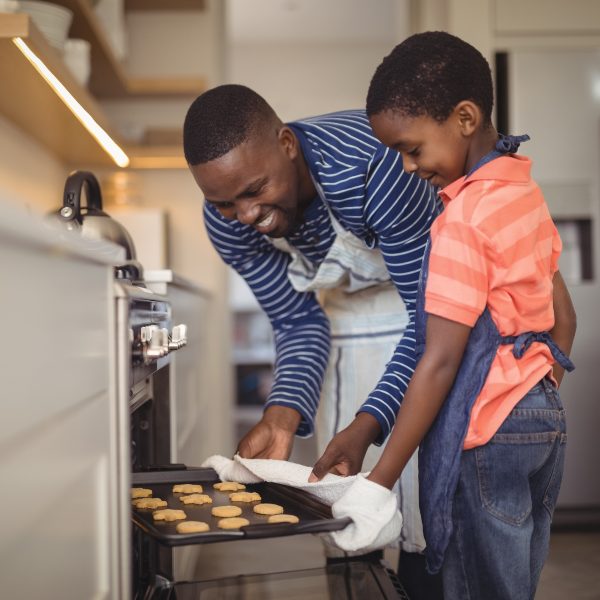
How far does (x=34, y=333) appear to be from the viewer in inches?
26.9

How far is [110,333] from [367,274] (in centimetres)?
67

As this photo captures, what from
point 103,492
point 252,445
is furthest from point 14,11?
point 103,492

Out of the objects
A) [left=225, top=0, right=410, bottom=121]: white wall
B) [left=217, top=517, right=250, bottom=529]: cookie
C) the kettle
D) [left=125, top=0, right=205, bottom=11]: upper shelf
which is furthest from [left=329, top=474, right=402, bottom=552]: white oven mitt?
[left=225, top=0, right=410, bottom=121]: white wall

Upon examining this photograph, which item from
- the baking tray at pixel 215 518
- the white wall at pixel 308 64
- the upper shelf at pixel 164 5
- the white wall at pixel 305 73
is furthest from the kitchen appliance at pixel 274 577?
the white wall at pixel 305 73

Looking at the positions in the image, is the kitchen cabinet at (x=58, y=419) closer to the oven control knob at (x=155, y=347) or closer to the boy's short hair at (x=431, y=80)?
the oven control knob at (x=155, y=347)

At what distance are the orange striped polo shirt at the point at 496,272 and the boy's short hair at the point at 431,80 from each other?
0.35 ft

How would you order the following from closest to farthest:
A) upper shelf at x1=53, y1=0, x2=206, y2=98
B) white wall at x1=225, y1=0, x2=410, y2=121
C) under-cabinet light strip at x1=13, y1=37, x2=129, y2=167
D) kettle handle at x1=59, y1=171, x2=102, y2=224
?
1. kettle handle at x1=59, y1=171, x2=102, y2=224
2. under-cabinet light strip at x1=13, y1=37, x2=129, y2=167
3. upper shelf at x1=53, y1=0, x2=206, y2=98
4. white wall at x1=225, y1=0, x2=410, y2=121

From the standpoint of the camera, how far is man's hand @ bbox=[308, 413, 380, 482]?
110 centimetres

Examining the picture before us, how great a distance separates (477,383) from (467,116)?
0.35m

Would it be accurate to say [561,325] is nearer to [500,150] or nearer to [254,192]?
[500,150]

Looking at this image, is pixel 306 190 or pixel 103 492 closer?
pixel 103 492

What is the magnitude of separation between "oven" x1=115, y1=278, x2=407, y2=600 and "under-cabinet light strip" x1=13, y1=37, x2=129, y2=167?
73 cm

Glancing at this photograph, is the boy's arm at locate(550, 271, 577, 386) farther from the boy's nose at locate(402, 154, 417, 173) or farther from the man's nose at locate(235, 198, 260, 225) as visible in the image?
the man's nose at locate(235, 198, 260, 225)

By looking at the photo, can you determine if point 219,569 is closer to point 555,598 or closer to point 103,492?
point 555,598
